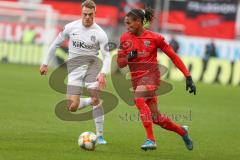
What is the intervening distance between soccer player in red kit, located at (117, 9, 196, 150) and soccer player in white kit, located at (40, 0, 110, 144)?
96 centimetres

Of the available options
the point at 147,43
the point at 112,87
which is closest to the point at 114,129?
the point at 147,43

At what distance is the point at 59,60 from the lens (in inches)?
1417

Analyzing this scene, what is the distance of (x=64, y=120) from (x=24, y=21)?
23.4 m

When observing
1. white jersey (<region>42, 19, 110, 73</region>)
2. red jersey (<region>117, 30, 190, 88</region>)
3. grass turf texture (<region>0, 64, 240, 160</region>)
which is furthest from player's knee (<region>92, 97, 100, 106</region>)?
red jersey (<region>117, 30, 190, 88</region>)

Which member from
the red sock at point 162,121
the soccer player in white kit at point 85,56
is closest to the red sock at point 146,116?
the red sock at point 162,121

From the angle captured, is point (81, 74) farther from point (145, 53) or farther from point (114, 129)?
point (114, 129)

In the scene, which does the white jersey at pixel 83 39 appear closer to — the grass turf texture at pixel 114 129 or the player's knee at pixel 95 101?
the player's knee at pixel 95 101

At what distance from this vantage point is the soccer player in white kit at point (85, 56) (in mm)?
13094

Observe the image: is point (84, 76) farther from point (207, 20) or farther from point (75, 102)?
point (207, 20)

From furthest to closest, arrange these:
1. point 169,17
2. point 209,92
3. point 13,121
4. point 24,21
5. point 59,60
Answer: point 169,17
point 24,21
point 59,60
point 209,92
point 13,121

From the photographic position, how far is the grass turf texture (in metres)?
11.8

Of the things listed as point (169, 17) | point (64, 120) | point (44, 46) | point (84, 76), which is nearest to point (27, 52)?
point (44, 46)

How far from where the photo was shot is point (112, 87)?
27453mm

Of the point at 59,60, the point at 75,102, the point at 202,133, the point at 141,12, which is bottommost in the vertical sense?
the point at 59,60
